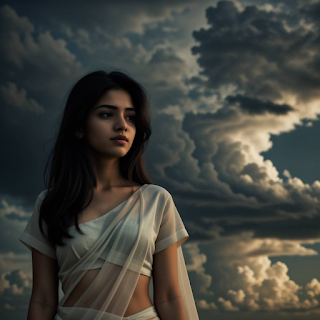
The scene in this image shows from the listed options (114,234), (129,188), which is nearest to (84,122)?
(129,188)

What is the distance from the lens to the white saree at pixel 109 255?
3.60 meters

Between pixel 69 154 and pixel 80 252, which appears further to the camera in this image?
pixel 69 154

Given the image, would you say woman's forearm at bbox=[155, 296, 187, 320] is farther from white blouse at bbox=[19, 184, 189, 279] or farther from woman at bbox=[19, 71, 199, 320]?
white blouse at bbox=[19, 184, 189, 279]

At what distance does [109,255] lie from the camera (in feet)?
12.1

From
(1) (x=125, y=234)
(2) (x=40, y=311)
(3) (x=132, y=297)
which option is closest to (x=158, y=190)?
(1) (x=125, y=234)

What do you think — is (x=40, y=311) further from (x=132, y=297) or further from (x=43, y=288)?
(x=132, y=297)

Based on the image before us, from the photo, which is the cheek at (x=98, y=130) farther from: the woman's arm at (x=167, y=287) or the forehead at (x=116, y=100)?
the woman's arm at (x=167, y=287)

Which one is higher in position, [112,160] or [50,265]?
[112,160]

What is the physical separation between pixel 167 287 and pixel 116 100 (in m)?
1.69

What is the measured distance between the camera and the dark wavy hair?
3.94 metres

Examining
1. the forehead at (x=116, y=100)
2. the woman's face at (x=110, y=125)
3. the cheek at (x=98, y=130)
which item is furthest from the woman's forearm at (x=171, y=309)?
the forehead at (x=116, y=100)

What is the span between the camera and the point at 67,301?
3.72 m

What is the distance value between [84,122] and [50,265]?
130cm

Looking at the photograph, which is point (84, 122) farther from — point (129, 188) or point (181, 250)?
point (181, 250)
